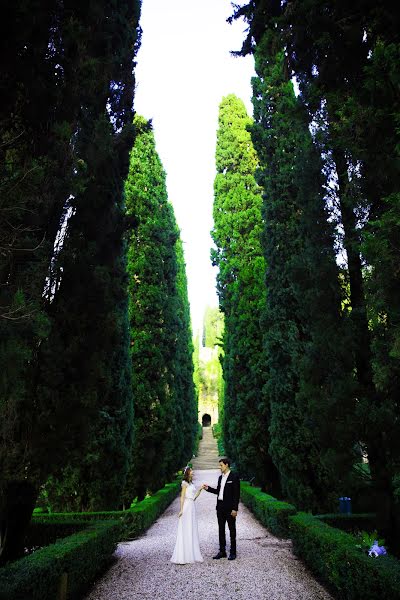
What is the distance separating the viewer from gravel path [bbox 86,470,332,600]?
4902 millimetres

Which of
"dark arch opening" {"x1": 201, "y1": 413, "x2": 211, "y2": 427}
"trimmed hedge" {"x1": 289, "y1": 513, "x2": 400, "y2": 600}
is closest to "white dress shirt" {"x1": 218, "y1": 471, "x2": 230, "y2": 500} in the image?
"trimmed hedge" {"x1": 289, "y1": 513, "x2": 400, "y2": 600}

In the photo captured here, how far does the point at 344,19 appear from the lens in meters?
4.48

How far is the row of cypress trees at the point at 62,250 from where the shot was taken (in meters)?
3.63

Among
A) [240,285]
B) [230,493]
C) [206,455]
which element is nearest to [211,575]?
[230,493]

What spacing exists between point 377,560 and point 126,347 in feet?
23.5

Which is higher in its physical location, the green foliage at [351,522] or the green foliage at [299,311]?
the green foliage at [299,311]

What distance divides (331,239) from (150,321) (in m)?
8.15

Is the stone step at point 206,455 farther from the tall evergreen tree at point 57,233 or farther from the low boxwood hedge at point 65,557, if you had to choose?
the tall evergreen tree at point 57,233

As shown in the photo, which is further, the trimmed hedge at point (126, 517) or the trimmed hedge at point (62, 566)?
the trimmed hedge at point (126, 517)

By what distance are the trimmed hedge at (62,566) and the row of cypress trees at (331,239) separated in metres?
3.18

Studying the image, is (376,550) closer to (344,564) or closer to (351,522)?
(344,564)

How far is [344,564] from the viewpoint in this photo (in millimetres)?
4348

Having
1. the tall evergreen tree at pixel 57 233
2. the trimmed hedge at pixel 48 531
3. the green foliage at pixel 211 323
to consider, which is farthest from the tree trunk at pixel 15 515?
the green foliage at pixel 211 323

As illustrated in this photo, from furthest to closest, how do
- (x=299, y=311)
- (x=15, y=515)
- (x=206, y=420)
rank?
(x=206, y=420)
(x=299, y=311)
(x=15, y=515)
